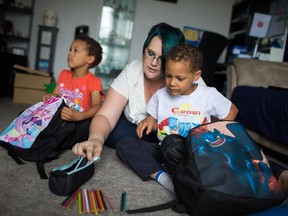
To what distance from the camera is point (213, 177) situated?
0.78 m

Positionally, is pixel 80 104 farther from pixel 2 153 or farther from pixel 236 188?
pixel 236 188

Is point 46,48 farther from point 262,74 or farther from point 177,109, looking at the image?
point 177,109

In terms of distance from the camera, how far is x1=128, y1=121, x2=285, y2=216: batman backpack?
0.76 metres

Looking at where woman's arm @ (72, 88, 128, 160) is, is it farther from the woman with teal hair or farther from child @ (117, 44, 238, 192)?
child @ (117, 44, 238, 192)

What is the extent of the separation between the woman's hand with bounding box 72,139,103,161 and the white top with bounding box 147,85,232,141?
337 mm

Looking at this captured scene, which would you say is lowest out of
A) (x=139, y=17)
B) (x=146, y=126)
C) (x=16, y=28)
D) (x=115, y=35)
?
(x=146, y=126)

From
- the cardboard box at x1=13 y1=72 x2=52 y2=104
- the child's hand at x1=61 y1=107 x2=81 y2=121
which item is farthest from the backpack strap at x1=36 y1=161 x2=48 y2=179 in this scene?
the cardboard box at x1=13 y1=72 x2=52 y2=104

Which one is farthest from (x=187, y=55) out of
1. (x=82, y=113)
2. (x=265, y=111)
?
(x=265, y=111)

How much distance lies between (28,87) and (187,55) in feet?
7.83

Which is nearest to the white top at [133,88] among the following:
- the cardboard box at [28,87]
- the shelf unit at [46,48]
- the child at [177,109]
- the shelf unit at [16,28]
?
the child at [177,109]

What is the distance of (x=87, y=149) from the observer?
3.12 feet

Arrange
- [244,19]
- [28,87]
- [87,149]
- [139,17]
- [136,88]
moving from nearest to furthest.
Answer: [87,149]
[136,88]
[28,87]
[244,19]
[139,17]

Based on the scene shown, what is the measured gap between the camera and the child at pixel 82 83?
1460 millimetres

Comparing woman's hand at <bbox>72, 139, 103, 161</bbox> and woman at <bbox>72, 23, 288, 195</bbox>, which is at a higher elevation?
woman at <bbox>72, 23, 288, 195</bbox>
